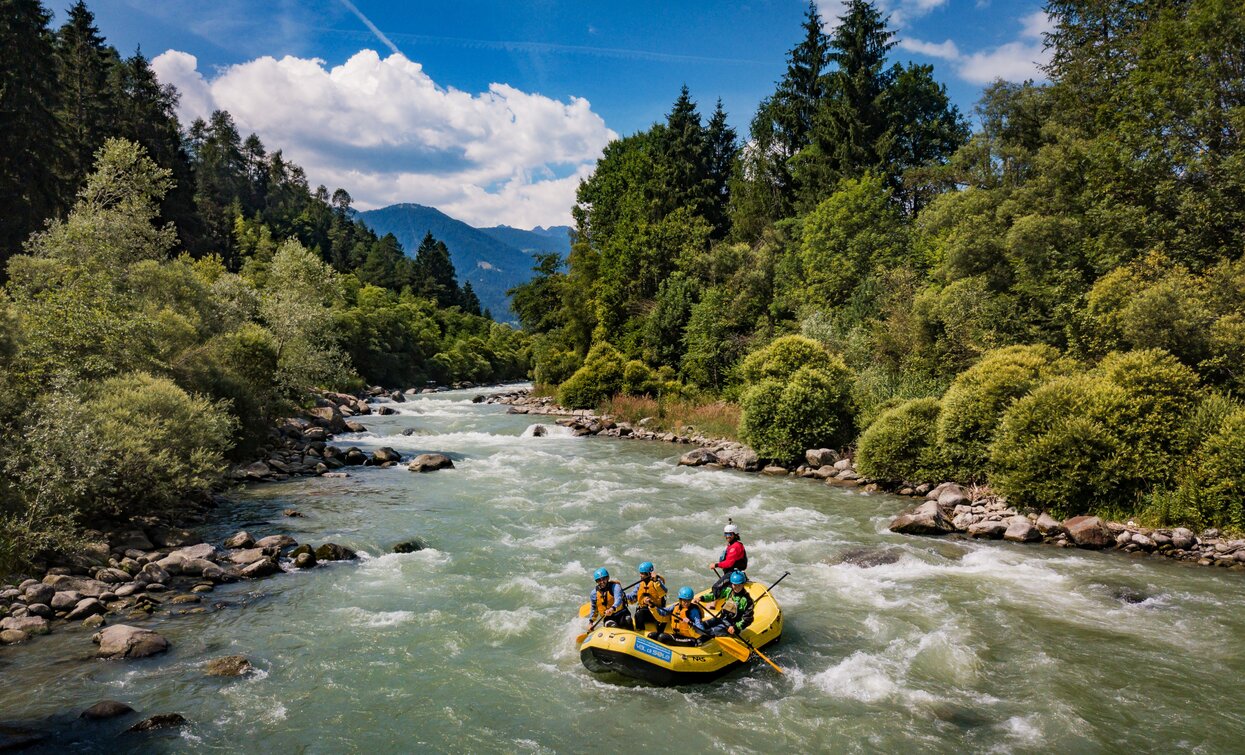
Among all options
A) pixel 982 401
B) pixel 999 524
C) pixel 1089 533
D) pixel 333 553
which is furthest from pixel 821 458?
pixel 333 553

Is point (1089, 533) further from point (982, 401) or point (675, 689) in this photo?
point (675, 689)

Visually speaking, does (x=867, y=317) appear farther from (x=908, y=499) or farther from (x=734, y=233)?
(x=734, y=233)

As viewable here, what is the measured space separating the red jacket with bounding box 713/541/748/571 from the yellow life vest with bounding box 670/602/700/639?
1.94 metres

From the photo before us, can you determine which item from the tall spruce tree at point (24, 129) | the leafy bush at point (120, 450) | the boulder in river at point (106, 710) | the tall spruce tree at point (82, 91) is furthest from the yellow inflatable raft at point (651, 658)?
the tall spruce tree at point (82, 91)

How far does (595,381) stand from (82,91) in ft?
178

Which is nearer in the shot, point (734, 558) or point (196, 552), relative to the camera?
point (734, 558)

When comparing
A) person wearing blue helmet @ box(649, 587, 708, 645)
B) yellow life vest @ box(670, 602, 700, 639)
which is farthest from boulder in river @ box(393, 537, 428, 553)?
yellow life vest @ box(670, 602, 700, 639)

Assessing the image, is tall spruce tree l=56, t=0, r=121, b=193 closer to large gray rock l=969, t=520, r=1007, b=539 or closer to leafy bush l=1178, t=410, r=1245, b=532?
large gray rock l=969, t=520, r=1007, b=539

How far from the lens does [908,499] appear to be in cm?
2245

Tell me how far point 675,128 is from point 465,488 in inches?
1809

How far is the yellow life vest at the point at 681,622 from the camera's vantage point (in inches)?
439

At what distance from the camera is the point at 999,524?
18.2 metres

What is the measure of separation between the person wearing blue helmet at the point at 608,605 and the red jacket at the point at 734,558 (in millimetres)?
2591

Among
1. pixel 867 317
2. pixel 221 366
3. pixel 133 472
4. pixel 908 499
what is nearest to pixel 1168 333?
pixel 908 499
